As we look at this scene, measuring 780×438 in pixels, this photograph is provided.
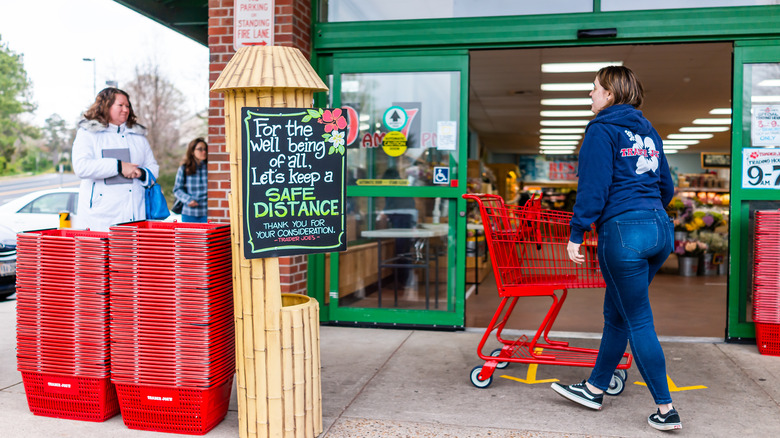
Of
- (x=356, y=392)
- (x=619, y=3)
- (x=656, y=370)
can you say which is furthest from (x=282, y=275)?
(x=619, y=3)

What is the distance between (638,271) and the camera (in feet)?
9.41

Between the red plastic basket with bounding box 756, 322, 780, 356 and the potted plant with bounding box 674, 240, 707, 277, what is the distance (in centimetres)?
527

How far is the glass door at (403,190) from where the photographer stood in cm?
491

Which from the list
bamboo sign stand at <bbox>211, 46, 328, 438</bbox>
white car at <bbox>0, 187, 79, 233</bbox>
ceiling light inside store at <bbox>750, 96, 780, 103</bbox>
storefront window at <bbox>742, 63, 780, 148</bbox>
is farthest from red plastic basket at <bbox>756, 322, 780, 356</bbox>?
white car at <bbox>0, 187, 79, 233</bbox>

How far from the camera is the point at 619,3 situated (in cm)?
466

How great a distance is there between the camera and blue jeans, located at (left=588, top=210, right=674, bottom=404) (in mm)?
2855

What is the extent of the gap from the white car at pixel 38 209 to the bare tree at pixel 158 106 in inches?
628

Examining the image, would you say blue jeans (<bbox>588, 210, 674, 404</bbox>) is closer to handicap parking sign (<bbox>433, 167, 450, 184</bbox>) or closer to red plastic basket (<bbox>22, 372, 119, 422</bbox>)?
handicap parking sign (<bbox>433, 167, 450, 184</bbox>)

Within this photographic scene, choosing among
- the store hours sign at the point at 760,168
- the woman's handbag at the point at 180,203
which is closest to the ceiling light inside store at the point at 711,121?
the store hours sign at the point at 760,168

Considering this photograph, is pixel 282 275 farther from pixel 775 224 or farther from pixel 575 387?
pixel 775 224

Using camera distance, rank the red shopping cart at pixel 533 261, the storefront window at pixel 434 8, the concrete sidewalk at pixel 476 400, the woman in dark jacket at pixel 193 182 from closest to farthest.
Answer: the concrete sidewalk at pixel 476 400, the red shopping cart at pixel 533 261, the storefront window at pixel 434 8, the woman in dark jacket at pixel 193 182

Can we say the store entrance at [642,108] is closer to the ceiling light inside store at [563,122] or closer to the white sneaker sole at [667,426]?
the ceiling light inside store at [563,122]

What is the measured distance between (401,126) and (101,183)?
2.28 metres

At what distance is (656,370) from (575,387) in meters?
0.45
